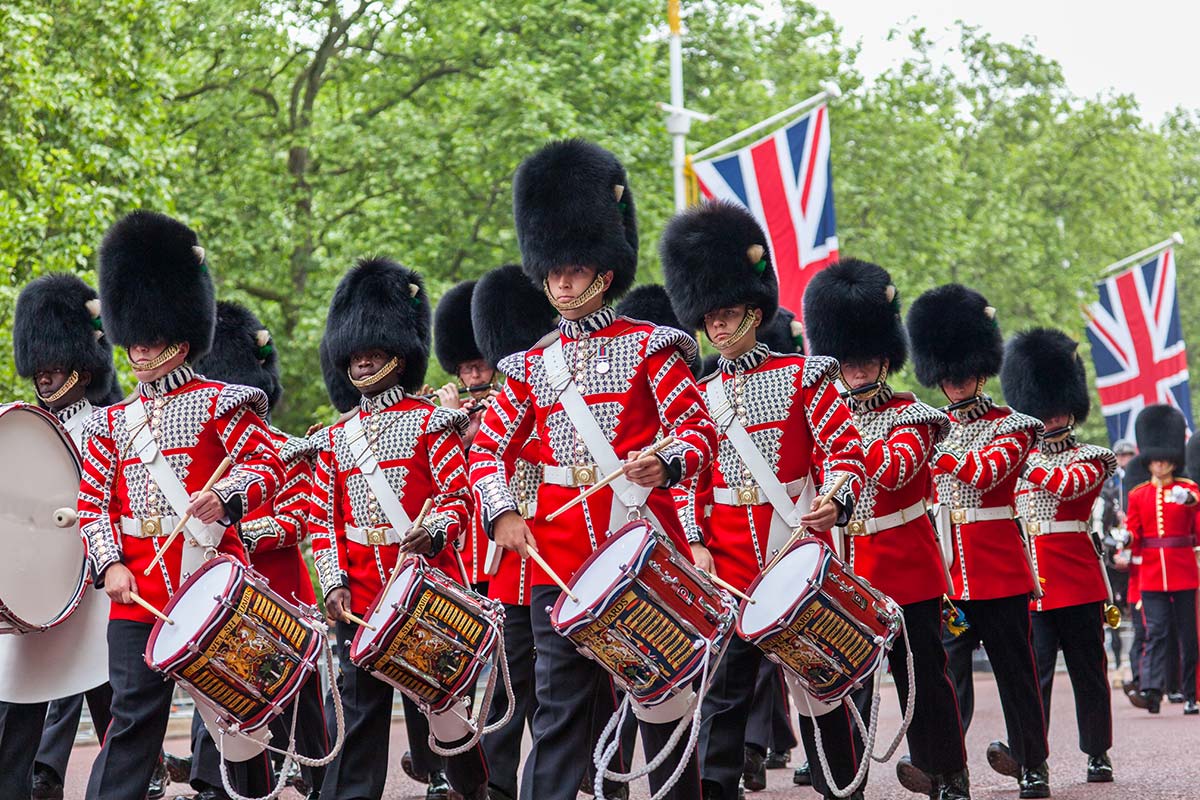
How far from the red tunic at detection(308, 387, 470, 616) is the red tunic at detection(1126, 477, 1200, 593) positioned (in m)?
6.70

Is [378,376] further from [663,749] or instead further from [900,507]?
[663,749]

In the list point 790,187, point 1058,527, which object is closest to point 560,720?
point 1058,527

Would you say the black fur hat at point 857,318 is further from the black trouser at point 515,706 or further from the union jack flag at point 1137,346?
the union jack flag at point 1137,346

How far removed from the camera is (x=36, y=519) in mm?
6707

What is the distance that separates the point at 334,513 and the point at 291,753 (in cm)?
128

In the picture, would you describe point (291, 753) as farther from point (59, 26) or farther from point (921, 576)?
point (59, 26)

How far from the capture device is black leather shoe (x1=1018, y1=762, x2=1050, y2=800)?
764cm

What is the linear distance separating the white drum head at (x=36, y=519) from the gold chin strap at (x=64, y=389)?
98 cm

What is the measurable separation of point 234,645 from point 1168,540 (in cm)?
815

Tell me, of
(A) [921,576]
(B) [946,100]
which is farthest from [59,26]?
(B) [946,100]

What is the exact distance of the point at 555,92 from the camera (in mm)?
20656

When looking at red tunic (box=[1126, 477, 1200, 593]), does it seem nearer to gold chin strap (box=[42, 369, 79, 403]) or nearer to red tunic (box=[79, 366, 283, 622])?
gold chin strap (box=[42, 369, 79, 403])

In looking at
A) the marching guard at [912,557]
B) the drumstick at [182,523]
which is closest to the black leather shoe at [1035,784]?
the marching guard at [912,557]

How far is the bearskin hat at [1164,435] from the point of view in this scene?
12.3 m
